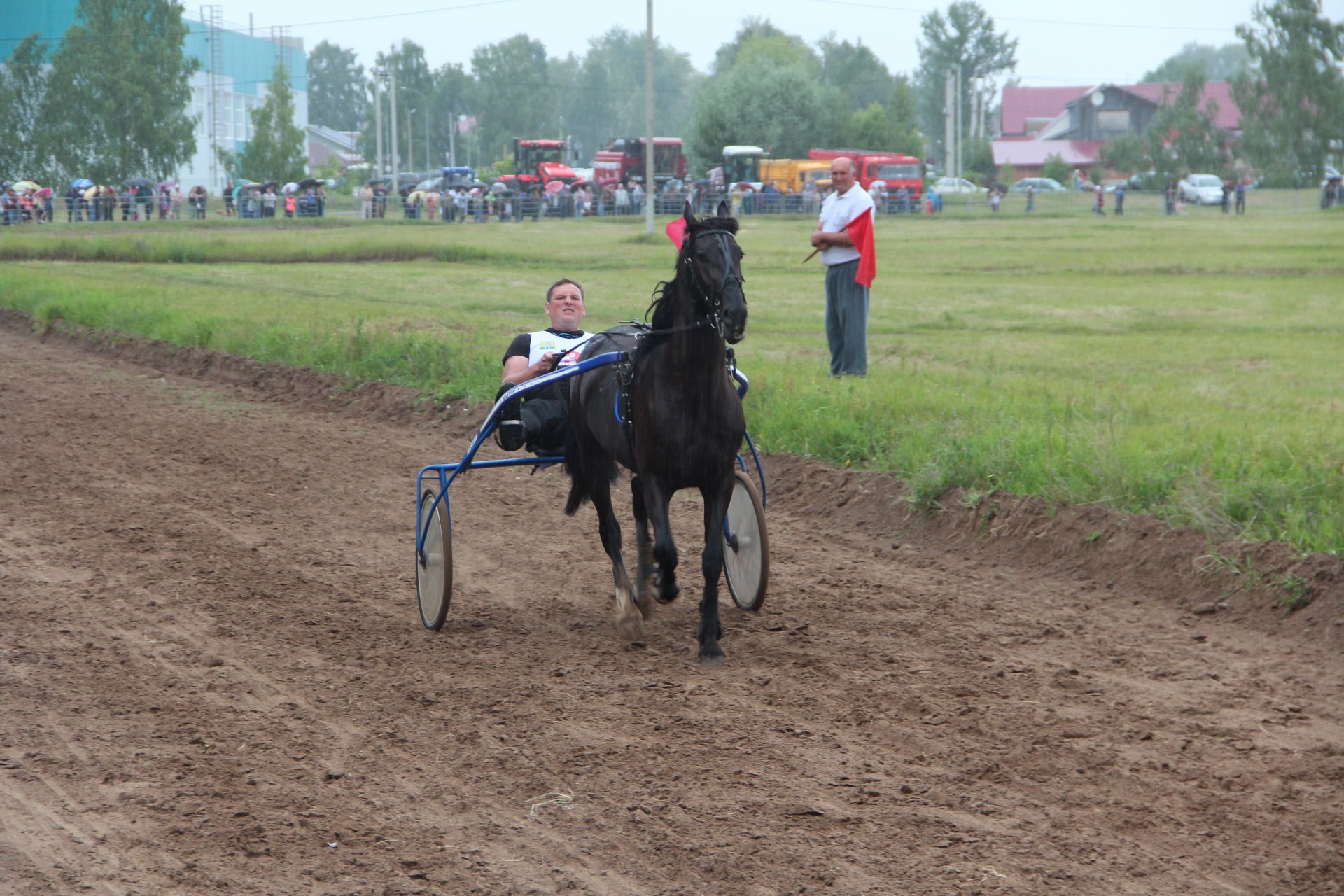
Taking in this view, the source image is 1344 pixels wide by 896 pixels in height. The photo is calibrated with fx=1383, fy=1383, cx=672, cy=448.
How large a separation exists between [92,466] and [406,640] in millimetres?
5019

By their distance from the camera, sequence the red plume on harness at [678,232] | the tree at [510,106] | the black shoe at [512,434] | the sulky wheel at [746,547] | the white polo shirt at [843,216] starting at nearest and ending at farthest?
the red plume on harness at [678,232]
the sulky wheel at [746,547]
the black shoe at [512,434]
the white polo shirt at [843,216]
the tree at [510,106]

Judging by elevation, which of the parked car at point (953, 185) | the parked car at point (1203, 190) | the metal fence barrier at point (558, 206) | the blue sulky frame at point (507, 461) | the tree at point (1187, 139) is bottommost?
the blue sulky frame at point (507, 461)

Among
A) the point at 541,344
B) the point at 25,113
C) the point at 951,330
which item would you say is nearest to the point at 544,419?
the point at 541,344

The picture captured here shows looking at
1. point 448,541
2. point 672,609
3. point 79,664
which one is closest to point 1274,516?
point 672,609

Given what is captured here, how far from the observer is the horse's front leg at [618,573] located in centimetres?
618

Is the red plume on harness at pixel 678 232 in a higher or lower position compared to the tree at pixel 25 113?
lower

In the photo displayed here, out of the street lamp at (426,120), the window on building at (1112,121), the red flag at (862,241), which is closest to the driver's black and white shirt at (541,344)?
the red flag at (862,241)

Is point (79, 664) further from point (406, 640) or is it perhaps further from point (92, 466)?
point (92, 466)

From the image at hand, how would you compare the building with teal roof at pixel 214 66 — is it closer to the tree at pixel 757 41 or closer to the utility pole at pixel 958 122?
the utility pole at pixel 958 122

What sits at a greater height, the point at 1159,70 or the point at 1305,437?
the point at 1159,70

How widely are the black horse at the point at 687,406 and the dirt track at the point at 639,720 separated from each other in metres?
0.31

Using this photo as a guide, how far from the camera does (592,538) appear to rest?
27.5ft

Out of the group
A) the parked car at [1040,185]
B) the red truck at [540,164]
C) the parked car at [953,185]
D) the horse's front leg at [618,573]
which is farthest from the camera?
the parked car at [1040,185]

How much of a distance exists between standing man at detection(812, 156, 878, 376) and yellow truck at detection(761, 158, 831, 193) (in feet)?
158
